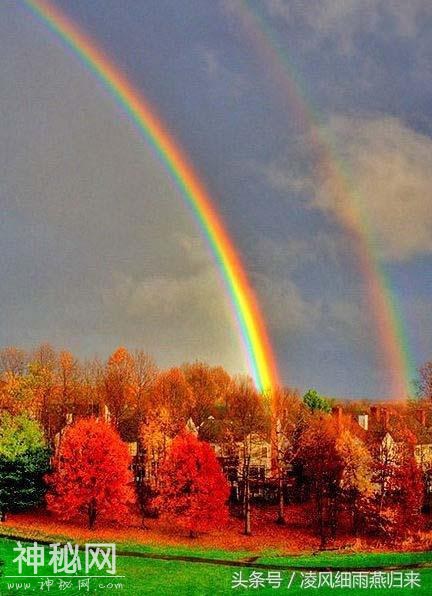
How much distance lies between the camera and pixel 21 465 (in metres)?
53.8

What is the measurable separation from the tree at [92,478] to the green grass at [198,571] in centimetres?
507

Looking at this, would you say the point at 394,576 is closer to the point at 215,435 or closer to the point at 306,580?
the point at 306,580

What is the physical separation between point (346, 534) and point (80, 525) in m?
18.4

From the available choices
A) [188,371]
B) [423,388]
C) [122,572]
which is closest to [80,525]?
[122,572]

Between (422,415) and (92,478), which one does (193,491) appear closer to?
(92,478)

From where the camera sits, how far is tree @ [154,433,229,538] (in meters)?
49.3

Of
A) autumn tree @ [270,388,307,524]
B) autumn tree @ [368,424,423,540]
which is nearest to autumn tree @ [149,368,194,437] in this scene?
autumn tree @ [270,388,307,524]

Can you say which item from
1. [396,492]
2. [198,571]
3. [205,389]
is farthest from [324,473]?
[205,389]

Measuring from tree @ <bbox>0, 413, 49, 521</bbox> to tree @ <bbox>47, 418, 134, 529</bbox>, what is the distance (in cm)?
278

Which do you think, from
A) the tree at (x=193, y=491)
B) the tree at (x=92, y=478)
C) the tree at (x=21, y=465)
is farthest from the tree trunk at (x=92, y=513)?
the tree at (x=21, y=465)

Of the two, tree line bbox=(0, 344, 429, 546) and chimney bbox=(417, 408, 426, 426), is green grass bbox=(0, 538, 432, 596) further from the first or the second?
chimney bbox=(417, 408, 426, 426)

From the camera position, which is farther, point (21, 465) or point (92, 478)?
point (21, 465)

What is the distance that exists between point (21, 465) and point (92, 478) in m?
6.94

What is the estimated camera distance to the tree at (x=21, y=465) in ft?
173
